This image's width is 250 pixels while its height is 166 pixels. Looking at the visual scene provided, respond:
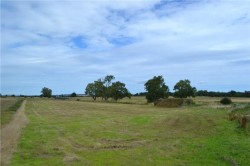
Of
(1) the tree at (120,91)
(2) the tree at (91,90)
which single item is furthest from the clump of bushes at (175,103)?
(2) the tree at (91,90)

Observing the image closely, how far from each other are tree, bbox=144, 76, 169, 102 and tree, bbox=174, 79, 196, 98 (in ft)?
45.2

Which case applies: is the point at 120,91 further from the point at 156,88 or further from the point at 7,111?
the point at 7,111

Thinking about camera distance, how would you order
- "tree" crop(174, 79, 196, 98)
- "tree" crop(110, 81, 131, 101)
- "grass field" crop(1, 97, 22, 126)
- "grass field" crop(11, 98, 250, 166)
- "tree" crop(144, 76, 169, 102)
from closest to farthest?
→ "grass field" crop(11, 98, 250, 166) < "grass field" crop(1, 97, 22, 126) < "tree" crop(144, 76, 169, 102) < "tree" crop(174, 79, 196, 98) < "tree" crop(110, 81, 131, 101)

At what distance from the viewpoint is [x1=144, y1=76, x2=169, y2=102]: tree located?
8188cm

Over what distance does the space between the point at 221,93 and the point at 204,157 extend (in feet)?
417

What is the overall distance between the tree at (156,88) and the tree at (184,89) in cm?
1378

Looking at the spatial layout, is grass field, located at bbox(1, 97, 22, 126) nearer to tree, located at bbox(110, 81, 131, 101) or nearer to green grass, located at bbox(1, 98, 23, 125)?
green grass, located at bbox(1, 98, 23, 125)

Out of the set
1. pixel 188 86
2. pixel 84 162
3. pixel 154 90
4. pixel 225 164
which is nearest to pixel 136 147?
pixel 84 162

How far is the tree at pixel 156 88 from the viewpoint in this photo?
81875mm

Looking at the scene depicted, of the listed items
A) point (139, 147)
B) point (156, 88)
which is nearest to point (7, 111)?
point (139, 147)

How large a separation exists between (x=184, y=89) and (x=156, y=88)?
1578cm

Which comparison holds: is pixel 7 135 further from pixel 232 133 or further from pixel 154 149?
pixel 232 133

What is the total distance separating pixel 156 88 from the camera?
8269 centimetres

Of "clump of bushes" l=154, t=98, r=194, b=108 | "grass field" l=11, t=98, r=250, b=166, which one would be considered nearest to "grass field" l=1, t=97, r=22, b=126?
"grass field" l=11, t=98, r=250, b=166
